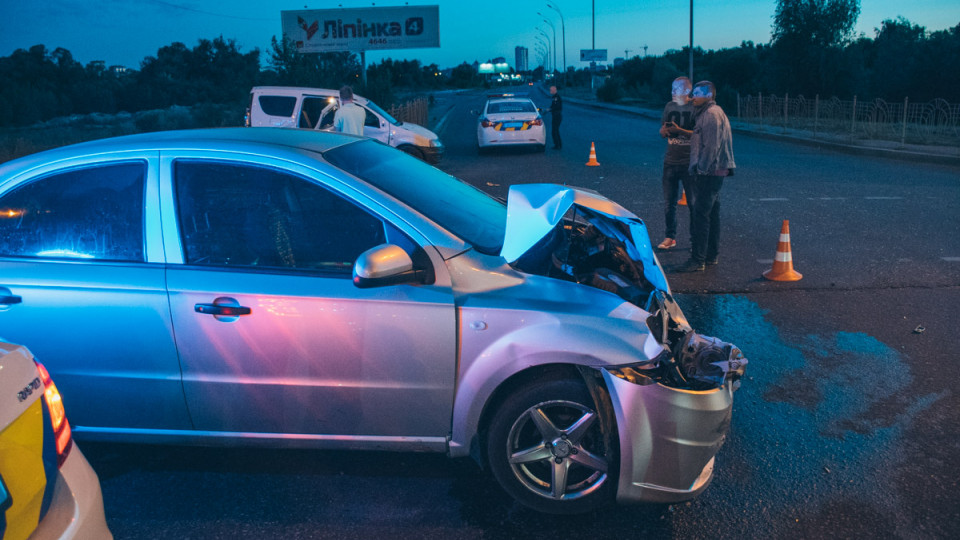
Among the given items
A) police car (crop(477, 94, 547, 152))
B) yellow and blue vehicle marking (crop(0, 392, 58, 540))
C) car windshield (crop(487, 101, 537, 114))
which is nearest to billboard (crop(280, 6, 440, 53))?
car windshield (crop(487, 101, 537, 114))

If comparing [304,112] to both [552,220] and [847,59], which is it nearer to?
[552,220]

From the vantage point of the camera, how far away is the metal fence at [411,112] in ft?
75.6

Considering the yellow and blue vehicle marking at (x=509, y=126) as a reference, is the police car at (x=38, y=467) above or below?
below

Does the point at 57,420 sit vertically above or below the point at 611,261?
below

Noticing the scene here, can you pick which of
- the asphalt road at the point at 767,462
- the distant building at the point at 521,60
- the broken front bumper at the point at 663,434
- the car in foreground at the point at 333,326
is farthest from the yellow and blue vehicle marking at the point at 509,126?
the distant building at the point at 521,60

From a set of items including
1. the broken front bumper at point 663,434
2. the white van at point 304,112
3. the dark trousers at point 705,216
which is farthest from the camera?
the white van at point 304,112

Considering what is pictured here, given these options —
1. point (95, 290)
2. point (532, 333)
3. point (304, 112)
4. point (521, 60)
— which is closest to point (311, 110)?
point (304, 112)

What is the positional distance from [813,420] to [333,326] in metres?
2.73

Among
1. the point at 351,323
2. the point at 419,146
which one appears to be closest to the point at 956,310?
the point at 351,323

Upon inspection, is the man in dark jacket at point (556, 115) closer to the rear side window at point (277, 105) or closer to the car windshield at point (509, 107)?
the car windshield at point (509, 107)

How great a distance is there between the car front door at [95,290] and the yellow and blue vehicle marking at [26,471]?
47.0 inches

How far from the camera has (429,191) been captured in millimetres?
3910

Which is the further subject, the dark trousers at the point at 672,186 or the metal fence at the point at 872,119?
the metal fence at the point at 872,119

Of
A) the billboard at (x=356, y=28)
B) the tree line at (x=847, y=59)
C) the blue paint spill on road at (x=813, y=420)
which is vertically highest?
the billboard at (x=356, y=28)
